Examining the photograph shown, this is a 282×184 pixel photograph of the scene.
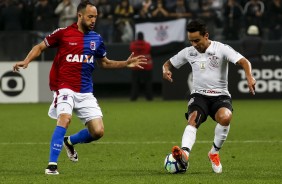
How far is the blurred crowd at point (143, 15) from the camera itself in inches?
1085

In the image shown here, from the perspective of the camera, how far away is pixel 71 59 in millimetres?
11367

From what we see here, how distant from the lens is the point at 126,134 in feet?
56.9

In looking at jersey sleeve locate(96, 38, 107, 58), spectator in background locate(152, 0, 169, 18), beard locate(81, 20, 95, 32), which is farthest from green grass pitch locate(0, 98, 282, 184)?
spectator in background locate(152, 0, 169, 18)

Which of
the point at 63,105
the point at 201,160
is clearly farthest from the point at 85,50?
the point at 201,160

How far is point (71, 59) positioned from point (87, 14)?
583 millimetres

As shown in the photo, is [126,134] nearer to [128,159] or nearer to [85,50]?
[128,159]

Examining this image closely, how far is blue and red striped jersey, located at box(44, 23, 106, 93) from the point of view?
11352mm

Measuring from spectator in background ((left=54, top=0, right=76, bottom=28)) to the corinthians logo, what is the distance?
2772mm

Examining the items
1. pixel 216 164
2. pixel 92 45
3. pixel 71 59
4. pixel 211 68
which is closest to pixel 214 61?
pixel 211 68

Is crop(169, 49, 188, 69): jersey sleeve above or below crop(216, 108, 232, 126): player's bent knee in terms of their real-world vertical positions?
above

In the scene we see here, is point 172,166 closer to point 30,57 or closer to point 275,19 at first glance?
point 30,57

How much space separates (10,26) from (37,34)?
1543mm

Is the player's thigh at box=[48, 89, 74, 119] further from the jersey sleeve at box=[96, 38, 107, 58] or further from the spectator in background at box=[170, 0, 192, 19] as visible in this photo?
the spectator in background at box=[170, 0, 192, 19]

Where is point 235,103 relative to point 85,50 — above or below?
below
